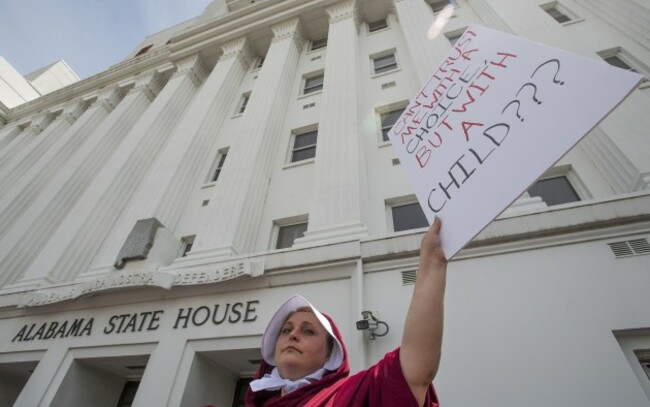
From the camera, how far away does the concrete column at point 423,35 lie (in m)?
9.93

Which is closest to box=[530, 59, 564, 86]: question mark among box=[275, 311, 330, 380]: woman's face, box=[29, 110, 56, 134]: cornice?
box=[275, 311, 330, 380]: woman's face

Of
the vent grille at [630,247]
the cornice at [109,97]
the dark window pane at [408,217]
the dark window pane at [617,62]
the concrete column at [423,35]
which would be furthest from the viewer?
the cornice at [109,97]

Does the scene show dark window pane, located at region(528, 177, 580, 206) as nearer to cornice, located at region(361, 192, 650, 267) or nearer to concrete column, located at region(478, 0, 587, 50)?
cornice, located at region(361, 192, 650, 267)

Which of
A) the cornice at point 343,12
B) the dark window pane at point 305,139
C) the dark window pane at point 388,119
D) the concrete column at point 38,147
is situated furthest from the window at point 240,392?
the concrete column at point 38,147

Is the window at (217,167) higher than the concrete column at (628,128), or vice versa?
the window at (217,167)

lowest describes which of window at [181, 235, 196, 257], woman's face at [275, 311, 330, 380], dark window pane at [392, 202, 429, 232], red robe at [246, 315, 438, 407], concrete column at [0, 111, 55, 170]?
red robe at [246, 315, 438, 407]

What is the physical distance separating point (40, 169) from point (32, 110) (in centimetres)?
1208

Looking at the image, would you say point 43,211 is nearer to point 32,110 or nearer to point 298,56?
point 298,56

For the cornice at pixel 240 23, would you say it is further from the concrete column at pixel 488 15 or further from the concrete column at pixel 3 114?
the concrete column at pixel 3 114

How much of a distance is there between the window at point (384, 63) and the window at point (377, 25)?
125 inches

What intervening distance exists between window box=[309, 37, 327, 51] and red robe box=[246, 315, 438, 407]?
681 inches

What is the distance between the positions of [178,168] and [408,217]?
7.98 metres

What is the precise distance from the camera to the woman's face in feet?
7.54

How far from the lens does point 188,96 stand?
55.1 feet
